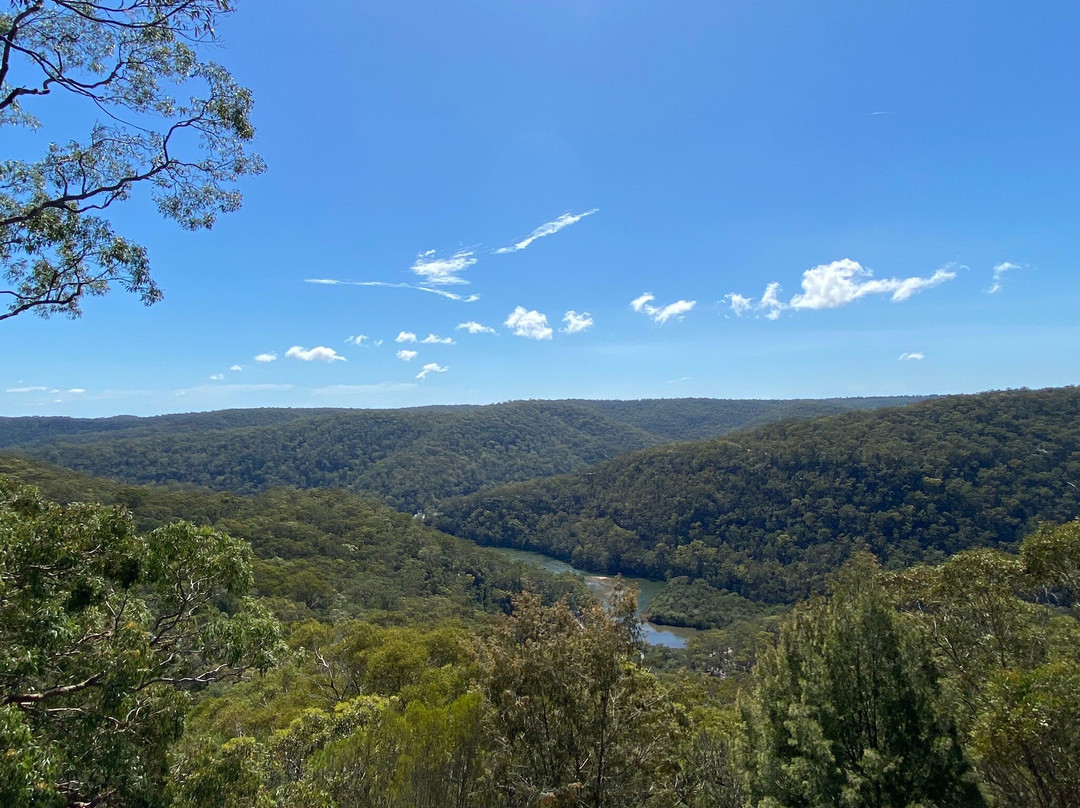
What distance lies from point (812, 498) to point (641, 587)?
128ft

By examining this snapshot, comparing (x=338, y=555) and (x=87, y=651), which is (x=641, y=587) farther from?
(x=87, y=651)

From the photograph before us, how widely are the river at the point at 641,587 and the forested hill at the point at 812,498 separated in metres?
2.83

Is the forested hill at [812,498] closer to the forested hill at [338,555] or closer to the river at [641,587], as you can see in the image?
the river at [641,587]

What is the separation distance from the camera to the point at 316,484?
18688cm

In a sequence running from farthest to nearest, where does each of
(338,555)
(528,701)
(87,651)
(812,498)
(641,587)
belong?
(812,498) → (641,587) → (338,555) → (528,701) → (87,651)

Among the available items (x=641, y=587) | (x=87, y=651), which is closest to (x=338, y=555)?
(x=641, y=587)

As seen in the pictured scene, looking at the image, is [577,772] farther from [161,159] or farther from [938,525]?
[938,525]

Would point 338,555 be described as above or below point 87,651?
below

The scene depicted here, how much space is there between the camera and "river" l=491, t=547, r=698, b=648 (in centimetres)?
7931

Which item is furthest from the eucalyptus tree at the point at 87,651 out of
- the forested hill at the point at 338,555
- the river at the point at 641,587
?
the forested hill at the point at 338,555

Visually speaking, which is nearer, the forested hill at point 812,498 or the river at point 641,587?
the river at point 641,587

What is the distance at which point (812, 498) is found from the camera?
354 ft

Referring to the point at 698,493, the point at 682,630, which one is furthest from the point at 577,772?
the point at 698,493

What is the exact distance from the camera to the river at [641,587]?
79.3 meters
